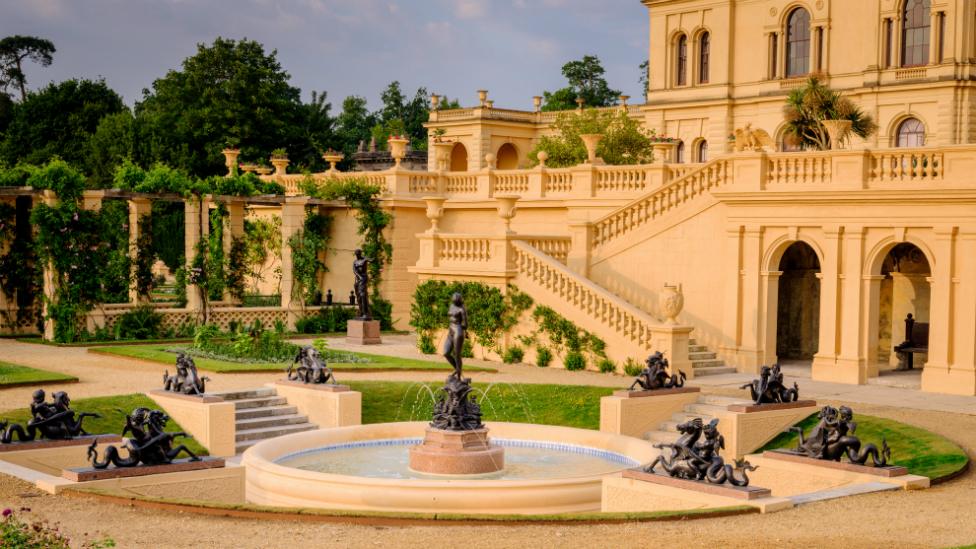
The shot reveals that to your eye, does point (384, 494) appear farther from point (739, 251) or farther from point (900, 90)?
point (900, 90)

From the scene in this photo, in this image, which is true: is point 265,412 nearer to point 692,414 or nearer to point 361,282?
point 692,414

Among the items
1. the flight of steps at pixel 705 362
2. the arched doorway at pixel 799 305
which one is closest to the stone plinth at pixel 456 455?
the flight of steps at pixel 705 362

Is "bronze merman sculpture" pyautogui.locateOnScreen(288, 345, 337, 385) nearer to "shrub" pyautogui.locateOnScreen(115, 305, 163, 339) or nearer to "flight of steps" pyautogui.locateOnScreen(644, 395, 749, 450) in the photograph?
"flight of steps" pyautogui.locateOnScreen(644, 395, 749, 450)

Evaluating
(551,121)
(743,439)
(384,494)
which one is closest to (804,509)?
(384,494)

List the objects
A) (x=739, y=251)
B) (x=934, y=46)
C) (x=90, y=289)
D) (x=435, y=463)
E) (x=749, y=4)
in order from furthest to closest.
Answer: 1. (x=749, y=4)
2. (x=934, y=46)
3. (x=90, y=289)
4. (x=739, y=251)
5. (x=435, y=463)

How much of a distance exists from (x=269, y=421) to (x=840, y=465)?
9.57 m

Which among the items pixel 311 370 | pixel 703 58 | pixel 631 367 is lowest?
pixel 631 367

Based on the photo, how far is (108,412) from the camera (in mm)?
20125

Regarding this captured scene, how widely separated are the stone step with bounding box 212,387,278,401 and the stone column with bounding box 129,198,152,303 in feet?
39.9

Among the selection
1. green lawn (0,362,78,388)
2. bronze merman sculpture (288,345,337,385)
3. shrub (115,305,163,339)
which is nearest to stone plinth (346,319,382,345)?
shrub (115,305,163,339)

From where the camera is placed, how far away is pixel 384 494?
48.4 feet

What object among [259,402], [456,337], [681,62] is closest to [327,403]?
[259,402]

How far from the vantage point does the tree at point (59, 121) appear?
6744cm

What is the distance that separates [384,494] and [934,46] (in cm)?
3782
